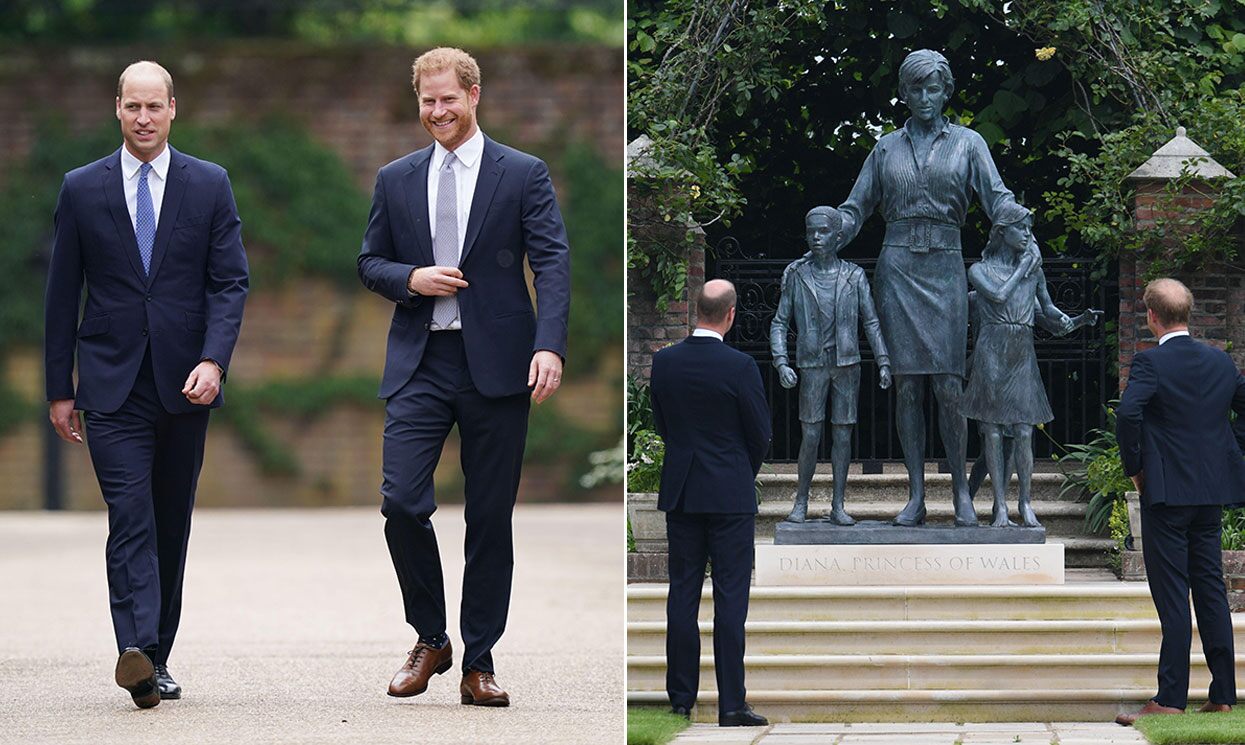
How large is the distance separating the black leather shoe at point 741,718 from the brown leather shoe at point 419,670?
1240 mm

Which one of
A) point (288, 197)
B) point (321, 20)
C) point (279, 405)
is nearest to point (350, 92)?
point (288, 197)

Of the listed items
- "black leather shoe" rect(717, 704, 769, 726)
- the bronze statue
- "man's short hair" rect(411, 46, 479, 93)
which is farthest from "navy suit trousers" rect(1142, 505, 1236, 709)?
"man's short hair" rect(411, 46, 479, 93)

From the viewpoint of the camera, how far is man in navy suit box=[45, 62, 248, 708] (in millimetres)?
5195

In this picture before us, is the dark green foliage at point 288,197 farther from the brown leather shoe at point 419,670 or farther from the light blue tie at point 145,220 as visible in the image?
the brown leather shoe at point 419,670

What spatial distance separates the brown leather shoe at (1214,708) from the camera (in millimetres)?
6035

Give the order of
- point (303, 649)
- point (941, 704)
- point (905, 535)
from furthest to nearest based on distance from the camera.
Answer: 1. point (905, 535)
2. point (303, 649)
3. point (941, 704)

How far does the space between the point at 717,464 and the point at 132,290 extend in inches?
73.2

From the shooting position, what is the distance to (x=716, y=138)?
37.0 feet

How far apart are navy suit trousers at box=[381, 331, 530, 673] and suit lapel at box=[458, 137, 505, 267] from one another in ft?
0.84

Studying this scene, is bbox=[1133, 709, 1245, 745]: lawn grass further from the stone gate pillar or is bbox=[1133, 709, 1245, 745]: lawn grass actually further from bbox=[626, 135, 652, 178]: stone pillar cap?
bbox=[626, 135, 652, 178]: stone pillar cap

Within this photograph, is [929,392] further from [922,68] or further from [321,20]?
[321,20]

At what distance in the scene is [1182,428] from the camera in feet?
19.9

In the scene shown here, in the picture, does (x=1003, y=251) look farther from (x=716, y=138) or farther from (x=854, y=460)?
(x=716, y=138)

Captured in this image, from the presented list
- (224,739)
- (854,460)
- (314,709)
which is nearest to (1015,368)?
(854,460)
